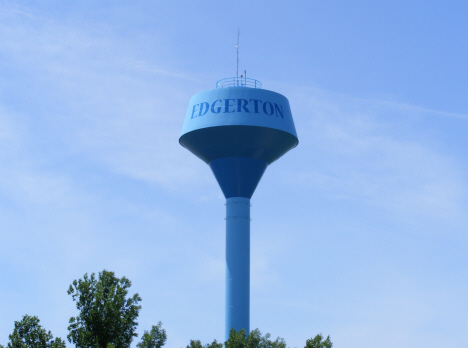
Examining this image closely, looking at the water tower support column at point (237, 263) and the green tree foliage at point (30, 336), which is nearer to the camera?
the green tree foliage at point (30, 336)

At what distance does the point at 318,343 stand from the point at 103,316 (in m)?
6.77

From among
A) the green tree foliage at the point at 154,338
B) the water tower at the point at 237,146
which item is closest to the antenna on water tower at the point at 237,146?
the water tower at the point at 237,146

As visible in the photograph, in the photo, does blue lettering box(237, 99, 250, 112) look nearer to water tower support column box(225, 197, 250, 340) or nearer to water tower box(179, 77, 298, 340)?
water tower box(179, 77, 298, 340)

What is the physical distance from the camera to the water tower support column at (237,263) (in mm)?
31766

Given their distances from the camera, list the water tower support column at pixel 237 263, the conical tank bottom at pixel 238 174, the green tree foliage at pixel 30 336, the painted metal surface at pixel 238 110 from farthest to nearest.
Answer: the conical tank bottom at pixel 238 174, the painted metal surface at pixel 238 110, the water tower support column at pixel 237 263, the green tree foliage at pixel 30 336

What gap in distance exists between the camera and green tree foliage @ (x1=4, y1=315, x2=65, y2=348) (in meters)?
21.4

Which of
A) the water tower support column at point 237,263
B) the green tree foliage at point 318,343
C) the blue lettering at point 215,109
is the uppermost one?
the blue lettering at point 215,109

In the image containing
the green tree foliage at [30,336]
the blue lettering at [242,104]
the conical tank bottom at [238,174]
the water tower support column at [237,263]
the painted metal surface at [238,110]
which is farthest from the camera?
the conical tank bottom at [238,174]

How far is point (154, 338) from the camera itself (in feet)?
73.6

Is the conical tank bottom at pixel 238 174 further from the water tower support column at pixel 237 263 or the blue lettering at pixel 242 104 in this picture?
the blue lettering at pixel 242 104

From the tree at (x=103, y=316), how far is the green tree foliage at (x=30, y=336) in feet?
2.38

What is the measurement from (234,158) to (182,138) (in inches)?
111

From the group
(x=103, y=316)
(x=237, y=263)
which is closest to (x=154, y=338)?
(x=103, y=316)

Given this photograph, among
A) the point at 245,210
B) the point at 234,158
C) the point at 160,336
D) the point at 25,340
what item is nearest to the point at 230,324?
the point at 245,210
